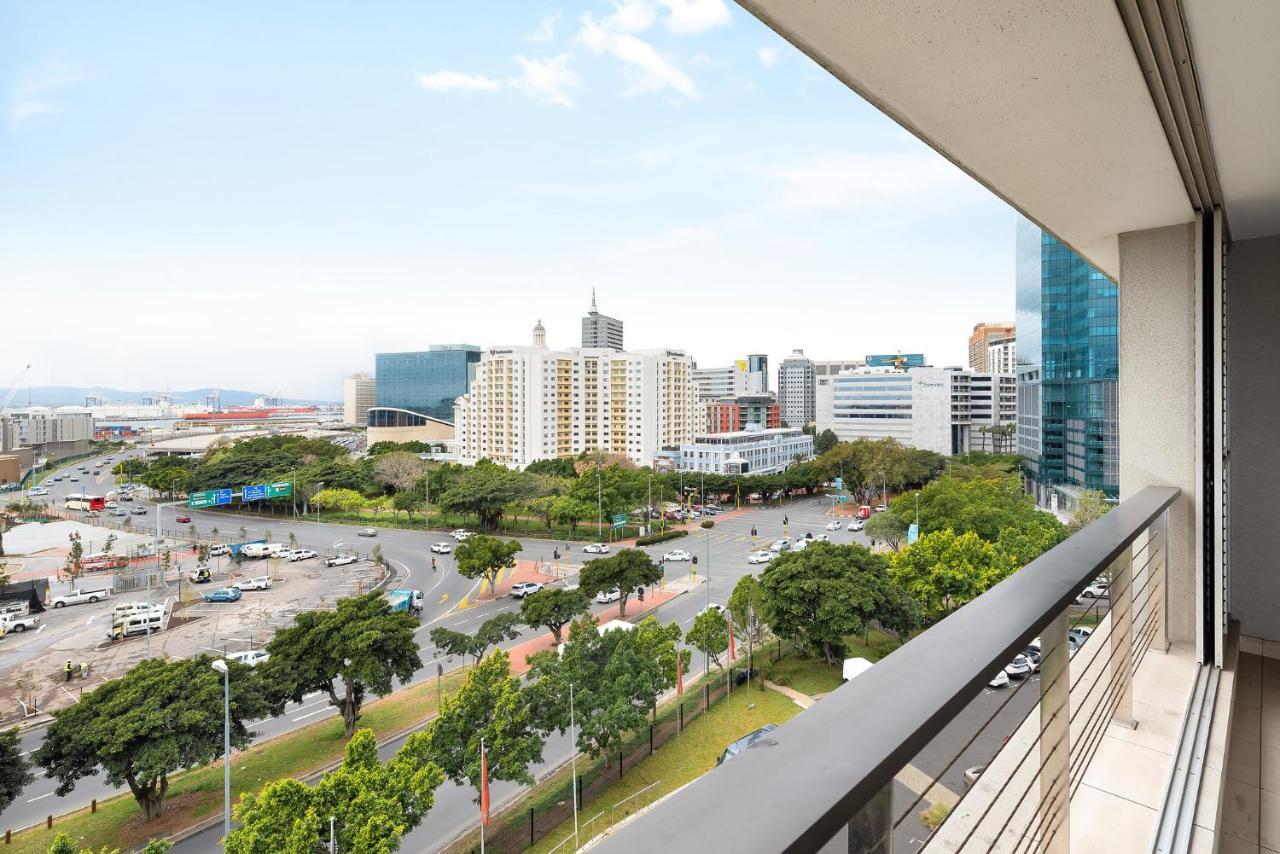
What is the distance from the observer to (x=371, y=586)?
39.8ft

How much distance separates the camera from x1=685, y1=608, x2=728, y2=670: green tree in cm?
726

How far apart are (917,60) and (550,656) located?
618 cm

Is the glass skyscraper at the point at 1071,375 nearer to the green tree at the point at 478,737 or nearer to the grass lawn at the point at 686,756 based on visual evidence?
the grass lawn at the point at 686,756

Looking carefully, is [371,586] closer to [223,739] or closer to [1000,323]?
[223,739]

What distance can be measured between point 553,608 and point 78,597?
9.85 meters

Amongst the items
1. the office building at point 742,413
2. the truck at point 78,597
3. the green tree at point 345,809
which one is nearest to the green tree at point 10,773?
the green tree at point 345,809

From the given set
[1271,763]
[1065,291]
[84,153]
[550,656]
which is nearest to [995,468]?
[1065,291]

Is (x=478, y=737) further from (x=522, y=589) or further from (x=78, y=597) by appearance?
(x=78, y=597)

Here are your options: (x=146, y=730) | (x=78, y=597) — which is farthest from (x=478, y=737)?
(x=78, y=597)

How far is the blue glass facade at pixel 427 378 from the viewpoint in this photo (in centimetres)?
4431

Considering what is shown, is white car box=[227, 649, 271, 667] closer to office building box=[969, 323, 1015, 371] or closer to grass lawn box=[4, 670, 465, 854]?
grass lawn box=[4, 670, 465, 854]

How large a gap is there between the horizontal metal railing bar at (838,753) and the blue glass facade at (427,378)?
1785 inches

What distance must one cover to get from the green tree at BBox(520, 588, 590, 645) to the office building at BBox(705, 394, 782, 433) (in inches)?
1095

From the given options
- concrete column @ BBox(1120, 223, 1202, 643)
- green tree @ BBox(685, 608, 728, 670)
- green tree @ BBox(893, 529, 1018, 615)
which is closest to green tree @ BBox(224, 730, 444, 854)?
green tree @ BBox(685, 608, 728, 670)
